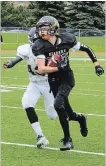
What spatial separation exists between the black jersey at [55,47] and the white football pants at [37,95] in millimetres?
556

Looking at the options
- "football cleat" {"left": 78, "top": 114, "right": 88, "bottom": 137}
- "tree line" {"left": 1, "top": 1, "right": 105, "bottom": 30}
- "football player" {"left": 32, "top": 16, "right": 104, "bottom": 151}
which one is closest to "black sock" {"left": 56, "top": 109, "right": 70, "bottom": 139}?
"football player" {"left": 32, "top": 16, "right": 104, "bottom": 151}

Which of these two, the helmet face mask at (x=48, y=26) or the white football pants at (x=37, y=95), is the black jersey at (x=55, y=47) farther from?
the white football pants at (x=37, y=95)

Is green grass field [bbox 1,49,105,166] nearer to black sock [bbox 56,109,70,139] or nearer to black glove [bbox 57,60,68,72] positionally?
black sock [bbox 56,109,70,139]

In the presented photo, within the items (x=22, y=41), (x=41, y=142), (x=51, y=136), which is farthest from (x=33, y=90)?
(x=22, y=41)

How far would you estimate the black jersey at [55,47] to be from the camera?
7.27 m

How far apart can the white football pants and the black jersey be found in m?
0.56

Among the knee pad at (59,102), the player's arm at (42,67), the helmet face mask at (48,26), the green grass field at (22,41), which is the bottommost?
the green grass field at (22,41)

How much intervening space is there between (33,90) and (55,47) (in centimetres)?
93

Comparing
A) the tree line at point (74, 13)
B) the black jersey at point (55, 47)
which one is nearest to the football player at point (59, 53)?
the black jersey at point (55, 47)

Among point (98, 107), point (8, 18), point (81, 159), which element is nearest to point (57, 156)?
point (81, 159)

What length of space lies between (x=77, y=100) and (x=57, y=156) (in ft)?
19.9

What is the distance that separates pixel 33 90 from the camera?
789 cm

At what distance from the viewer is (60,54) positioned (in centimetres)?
732

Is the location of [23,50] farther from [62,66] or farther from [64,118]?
[64,118]
